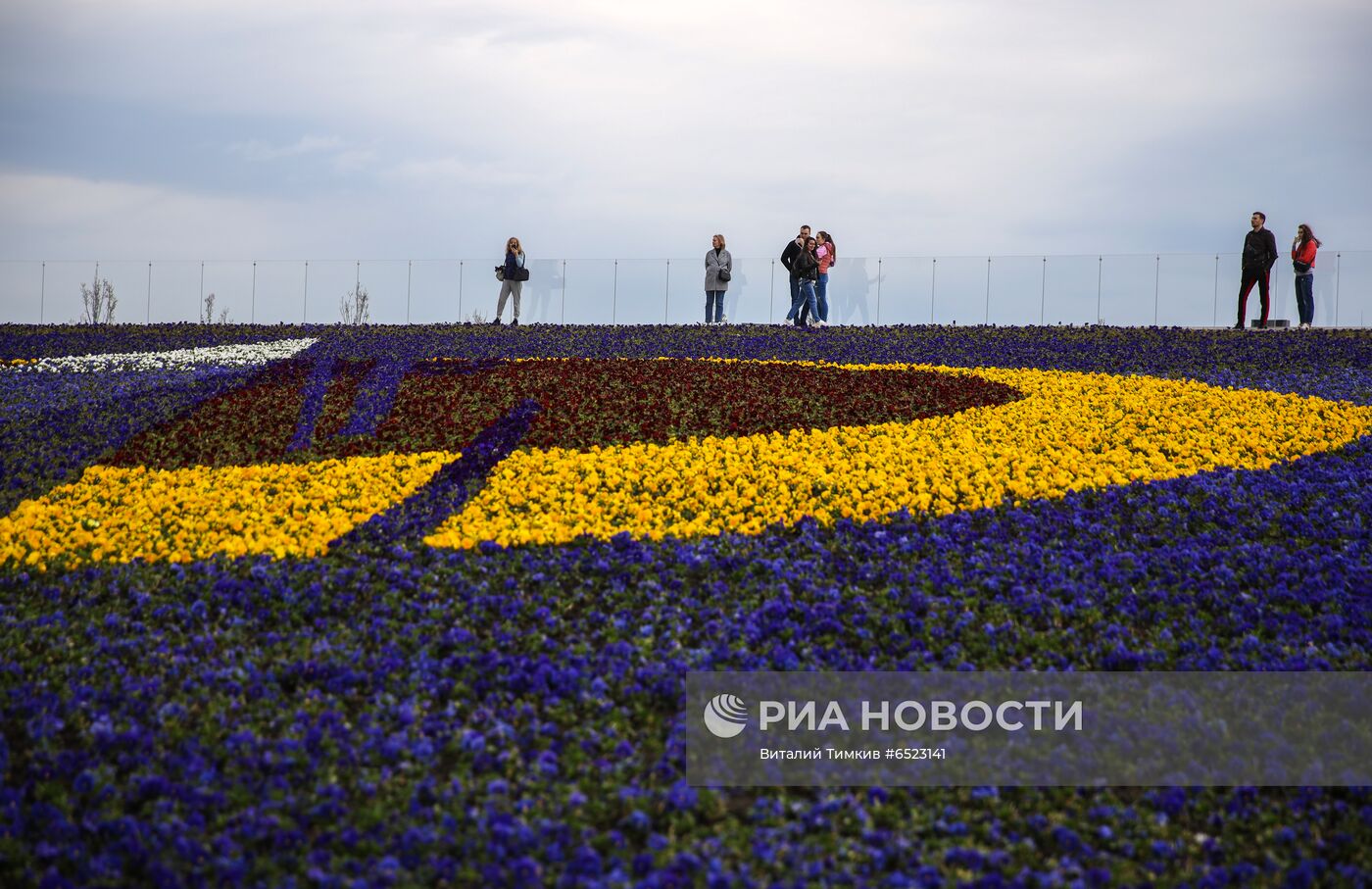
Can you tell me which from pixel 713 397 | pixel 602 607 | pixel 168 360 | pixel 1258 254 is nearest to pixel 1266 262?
pixel 1258 254

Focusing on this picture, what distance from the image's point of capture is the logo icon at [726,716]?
5473mm

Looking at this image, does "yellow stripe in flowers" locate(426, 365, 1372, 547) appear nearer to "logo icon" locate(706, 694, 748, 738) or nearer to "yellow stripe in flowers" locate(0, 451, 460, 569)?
"yellow stripe in flowers" locate(0, 451, 460, 569)

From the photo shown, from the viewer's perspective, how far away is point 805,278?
833 inches

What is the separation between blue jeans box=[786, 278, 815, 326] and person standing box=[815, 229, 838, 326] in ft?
0.46

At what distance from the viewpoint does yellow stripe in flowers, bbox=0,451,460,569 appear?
7.67 meters

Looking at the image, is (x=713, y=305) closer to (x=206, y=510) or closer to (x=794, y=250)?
(x=794, y=250)

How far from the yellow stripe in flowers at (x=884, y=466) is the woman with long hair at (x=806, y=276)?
864 centimetres

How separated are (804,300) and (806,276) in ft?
2.00

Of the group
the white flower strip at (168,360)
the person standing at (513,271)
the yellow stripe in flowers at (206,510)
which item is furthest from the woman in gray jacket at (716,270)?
the yellow stripe in flowers at (206,510)

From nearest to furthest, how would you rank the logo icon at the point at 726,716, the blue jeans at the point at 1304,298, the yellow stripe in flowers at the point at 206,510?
the logo icon at the point at 726,716
the yellow stripe in flowers at the point at 206,510
the blue jeans at the point at 1304,298

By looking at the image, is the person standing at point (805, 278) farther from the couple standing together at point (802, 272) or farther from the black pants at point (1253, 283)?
the black pants at point (1253, 283)

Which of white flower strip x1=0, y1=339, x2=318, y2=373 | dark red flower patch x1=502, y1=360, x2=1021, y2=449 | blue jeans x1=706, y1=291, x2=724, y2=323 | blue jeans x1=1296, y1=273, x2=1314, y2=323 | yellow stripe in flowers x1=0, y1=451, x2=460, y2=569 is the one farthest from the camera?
blue jeans x1=706, y1=291, x2=724, y2=323

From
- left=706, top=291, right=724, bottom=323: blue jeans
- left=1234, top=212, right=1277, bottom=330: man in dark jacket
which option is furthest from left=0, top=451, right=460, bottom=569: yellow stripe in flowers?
left=1234, top=212, right=1277, bottom=330: man in dark jacket

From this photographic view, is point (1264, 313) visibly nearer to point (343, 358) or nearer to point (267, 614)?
point (343, 358)
